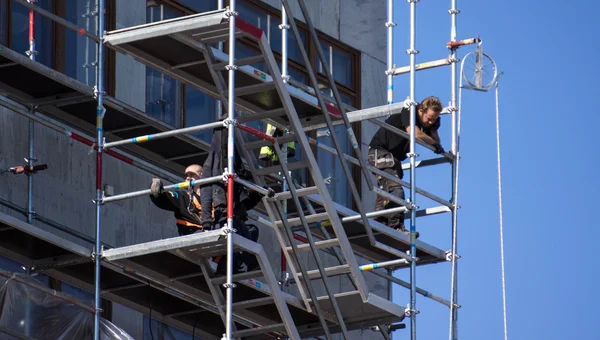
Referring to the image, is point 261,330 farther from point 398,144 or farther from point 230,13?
point 398,144

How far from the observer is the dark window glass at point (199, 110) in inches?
823

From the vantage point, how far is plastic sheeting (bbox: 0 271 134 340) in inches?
648

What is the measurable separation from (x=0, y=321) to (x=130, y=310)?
3.07 m

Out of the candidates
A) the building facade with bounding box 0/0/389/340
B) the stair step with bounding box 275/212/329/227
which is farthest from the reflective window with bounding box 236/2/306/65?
the stair step with bounding box 275/212/329/227

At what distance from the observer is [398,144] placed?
20.5 metres

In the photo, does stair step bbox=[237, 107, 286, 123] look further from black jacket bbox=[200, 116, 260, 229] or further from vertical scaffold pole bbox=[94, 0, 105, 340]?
vertical scaffold pole bbox=[94, 0, 105, 340]

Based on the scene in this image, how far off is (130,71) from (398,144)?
3203mm

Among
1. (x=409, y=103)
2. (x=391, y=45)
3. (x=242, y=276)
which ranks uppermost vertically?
(x=391, y=45)

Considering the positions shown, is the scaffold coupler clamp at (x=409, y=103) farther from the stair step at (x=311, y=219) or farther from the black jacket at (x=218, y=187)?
the black jacket at (x=218, y=187)

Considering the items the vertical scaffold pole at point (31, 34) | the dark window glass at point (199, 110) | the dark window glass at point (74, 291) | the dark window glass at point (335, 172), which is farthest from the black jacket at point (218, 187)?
the dark window glass at point (335, 172)

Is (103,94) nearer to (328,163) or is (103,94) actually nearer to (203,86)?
(203,86)

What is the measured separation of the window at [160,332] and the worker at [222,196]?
244cm

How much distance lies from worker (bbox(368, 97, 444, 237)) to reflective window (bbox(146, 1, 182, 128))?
2.34m

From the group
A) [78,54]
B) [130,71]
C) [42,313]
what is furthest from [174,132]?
[130,71]
